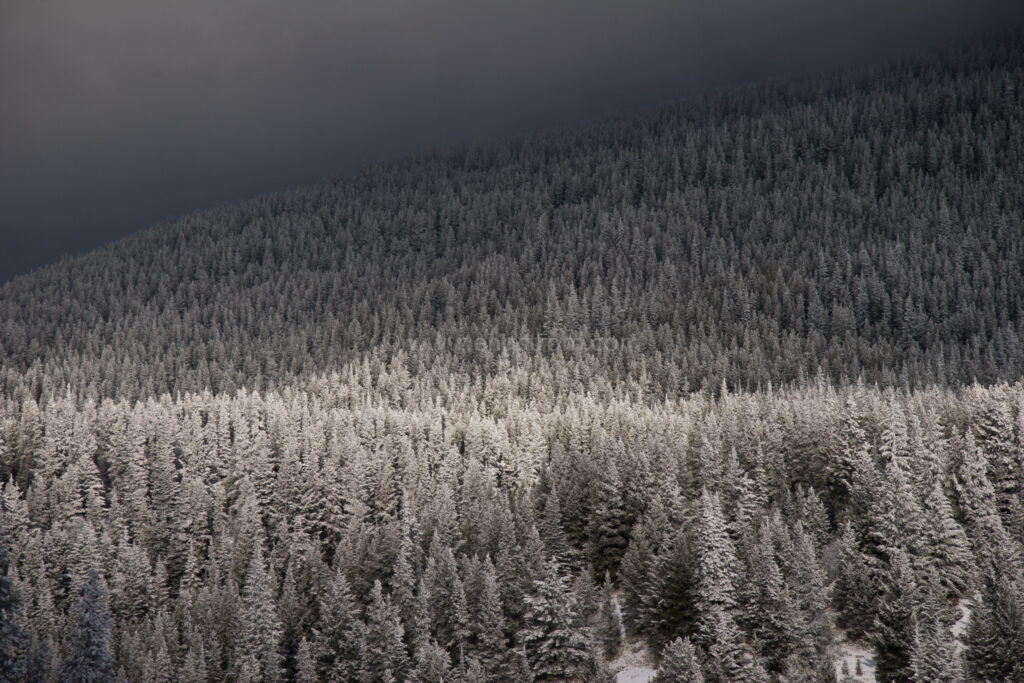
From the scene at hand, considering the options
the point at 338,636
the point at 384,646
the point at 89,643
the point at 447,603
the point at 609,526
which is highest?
the point at 609,526

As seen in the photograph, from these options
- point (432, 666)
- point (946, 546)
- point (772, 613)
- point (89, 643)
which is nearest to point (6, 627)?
point (89, 643)

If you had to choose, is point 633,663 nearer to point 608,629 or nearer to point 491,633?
point 608,629

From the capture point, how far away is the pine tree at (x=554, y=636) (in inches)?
2838

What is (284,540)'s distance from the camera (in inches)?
3880

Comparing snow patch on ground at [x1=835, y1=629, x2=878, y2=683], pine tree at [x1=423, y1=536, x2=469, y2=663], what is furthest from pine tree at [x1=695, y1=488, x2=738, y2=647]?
pine tree at [x1=423, y1=536, x2=469, y2=663]

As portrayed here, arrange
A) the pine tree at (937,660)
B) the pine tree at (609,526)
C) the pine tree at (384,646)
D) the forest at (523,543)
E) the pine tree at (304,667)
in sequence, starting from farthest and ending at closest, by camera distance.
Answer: the pine tree at (609,526) < the pine tree at (304,667) < the pine tree at (384,646) < the forest at (523,543) < the pine tree at (937,660)

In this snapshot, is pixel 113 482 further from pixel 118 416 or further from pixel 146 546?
pixel 146 546

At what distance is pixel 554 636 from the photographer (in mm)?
72562

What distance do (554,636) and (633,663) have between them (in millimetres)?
7001

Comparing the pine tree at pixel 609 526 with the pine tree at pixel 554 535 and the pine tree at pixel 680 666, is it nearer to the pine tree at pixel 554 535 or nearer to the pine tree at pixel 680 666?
the pine tree at pixel 554 535

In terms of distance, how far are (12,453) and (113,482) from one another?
20.0m

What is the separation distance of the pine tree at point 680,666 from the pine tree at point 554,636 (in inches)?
347

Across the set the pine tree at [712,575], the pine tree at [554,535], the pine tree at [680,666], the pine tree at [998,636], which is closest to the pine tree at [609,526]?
the pine tree at [554,535]

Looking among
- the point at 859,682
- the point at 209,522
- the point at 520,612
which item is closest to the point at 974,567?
the point at 859,682
